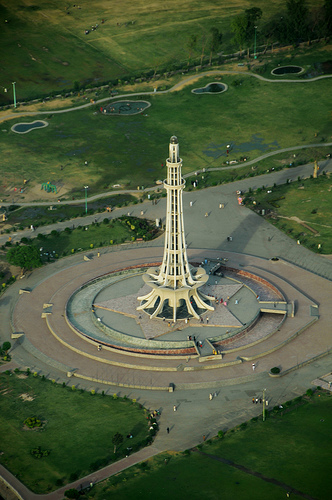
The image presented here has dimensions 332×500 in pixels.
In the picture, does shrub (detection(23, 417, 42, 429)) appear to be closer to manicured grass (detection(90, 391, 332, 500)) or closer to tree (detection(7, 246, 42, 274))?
manicured grass (detection(90, 391, 332, 500))

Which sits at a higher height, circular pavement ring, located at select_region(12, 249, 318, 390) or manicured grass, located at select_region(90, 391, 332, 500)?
circular pavement ring, located at select_region(12, 249, 318, 390)

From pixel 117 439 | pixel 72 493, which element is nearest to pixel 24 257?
pixel 117 439

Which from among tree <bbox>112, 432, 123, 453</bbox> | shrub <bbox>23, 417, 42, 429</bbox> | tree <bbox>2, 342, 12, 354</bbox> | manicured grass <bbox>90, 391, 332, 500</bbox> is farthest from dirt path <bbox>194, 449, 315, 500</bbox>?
tree <bbox>2, 342, 12, 354</bbox>

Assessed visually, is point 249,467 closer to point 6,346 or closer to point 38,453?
point 38,453

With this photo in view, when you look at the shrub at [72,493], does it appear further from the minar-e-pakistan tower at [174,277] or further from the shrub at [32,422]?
the minar-e-pakistan tower at [174,277]

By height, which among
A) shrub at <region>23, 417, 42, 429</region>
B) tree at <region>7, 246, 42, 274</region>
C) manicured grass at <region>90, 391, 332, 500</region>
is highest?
tree at <region>7, 246, 42, 274</region>

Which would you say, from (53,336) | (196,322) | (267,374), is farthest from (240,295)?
(53,336)

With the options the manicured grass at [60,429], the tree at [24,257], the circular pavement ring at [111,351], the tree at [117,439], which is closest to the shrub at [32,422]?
the manicured grass at [60,429]
